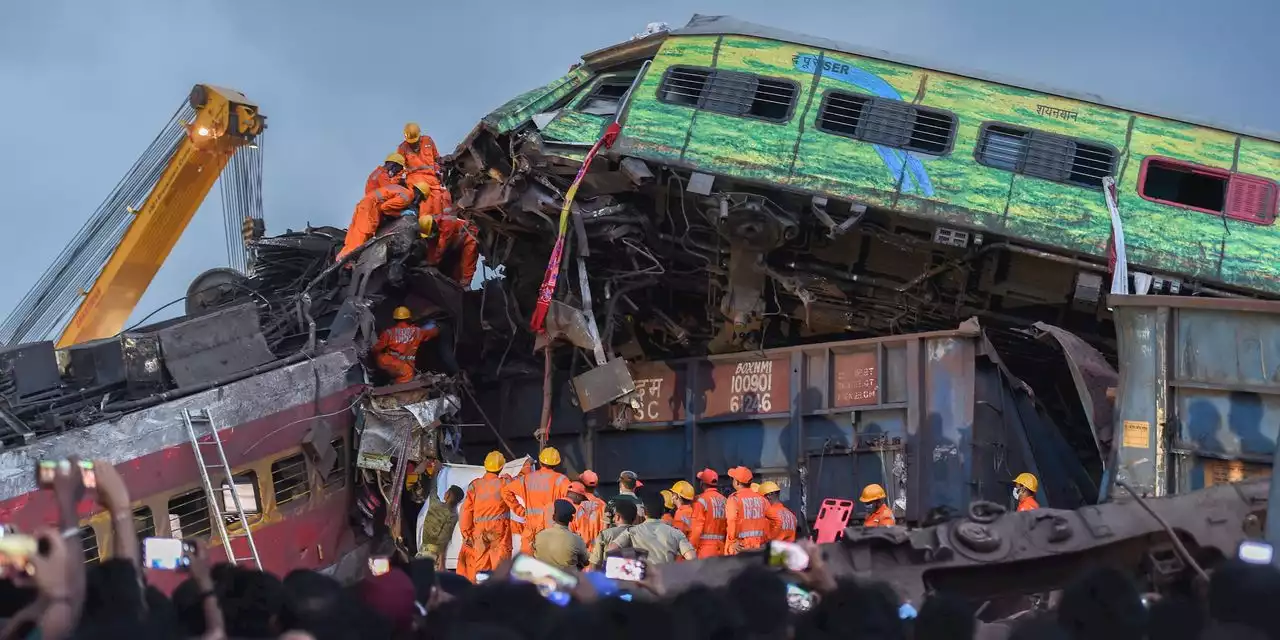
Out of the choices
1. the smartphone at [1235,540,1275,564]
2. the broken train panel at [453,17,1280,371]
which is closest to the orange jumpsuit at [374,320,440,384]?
the broken train panel at [453,17,1280,371]

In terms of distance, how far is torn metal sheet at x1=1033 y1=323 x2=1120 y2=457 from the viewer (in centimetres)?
1124

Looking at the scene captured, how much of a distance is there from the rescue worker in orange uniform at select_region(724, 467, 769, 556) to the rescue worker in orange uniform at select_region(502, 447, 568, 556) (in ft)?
4.92

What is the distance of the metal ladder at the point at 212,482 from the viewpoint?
1245cm

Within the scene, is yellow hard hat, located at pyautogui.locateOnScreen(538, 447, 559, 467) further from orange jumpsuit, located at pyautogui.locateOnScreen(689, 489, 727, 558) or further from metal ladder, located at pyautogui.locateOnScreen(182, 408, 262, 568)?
metal ladder, located at pyautogui.locateOnScreen(182, 408, 262, 568)

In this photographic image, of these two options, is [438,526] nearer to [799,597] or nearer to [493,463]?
[493,463]

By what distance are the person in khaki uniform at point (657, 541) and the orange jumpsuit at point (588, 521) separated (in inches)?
34.4

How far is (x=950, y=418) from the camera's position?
12.9m

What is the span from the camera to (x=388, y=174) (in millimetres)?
16078

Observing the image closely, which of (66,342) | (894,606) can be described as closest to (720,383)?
(894,606)

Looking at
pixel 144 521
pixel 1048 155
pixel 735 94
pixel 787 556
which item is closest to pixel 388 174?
pixel 735 94

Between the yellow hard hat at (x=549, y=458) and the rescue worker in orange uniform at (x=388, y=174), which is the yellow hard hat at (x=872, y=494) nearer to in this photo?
the yellow hard hat at (x=549, y=458)

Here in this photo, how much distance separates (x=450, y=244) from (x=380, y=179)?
1.10m

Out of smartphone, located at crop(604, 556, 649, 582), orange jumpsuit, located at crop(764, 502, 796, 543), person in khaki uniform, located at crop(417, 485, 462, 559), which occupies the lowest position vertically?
person in khaki uniform, located at crop(417, 485, 462, 559)

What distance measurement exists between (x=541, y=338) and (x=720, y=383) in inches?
75.2
